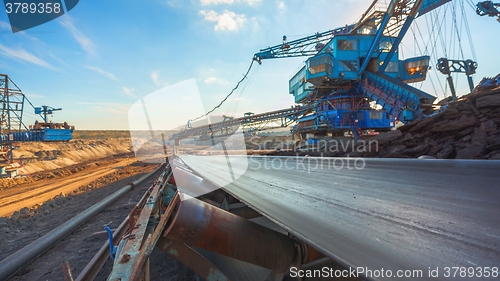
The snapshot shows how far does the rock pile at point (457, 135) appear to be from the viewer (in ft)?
Answer: 16.4

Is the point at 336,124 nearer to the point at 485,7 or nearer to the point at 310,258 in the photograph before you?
the point at 485,7

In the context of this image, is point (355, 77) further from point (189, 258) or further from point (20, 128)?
point (20, 128)

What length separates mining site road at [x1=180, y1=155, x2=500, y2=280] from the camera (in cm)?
104

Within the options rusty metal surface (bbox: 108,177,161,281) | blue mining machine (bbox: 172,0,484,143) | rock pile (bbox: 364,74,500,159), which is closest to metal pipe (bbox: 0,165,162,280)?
rusty metal surface (bbox: 108,177,161,281)

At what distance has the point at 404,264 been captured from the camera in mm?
1022

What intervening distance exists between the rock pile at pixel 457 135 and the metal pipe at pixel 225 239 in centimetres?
539

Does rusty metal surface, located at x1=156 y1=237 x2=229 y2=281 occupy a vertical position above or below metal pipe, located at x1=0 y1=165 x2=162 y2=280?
above

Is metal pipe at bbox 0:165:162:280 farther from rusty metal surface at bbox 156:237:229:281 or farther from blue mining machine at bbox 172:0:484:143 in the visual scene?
blue mining machine at bbox 172:0:484:143

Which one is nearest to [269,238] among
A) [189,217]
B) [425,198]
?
[189,217]

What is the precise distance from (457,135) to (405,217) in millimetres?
6618

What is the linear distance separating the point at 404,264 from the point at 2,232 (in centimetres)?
825

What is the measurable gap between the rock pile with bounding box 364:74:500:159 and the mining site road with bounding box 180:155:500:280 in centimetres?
326

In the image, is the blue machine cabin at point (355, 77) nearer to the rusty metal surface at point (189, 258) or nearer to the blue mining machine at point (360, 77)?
the blue mining machine at point (360, 77)

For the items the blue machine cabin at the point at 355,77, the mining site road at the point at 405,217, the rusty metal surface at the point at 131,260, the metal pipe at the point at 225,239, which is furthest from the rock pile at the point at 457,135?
the blue machine cabin at the point at 355,77
